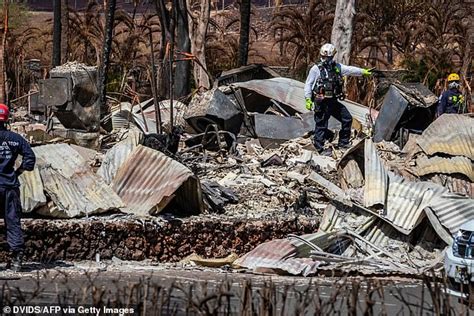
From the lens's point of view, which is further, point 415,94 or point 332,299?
point 415,94

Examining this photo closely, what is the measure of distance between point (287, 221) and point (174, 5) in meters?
13.4

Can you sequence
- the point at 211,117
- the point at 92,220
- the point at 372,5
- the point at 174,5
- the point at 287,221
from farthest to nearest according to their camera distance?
the point at 372,5, the point at 174,5, the point at 211,117, the point at 287,221, the point at 92,220

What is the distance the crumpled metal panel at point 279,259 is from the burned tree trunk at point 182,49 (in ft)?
41.0

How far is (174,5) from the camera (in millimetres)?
24766

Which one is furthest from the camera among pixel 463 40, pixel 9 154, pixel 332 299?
pixel 463 40

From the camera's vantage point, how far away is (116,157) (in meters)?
13.0

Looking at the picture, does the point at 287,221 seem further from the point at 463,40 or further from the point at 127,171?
the point at 463,40

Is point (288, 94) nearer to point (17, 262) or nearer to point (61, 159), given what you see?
point (61, 159)

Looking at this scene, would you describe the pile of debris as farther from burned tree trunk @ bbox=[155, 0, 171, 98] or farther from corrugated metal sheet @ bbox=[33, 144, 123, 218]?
burned tree trunk @ bbox=[155, 0, 171, 98]

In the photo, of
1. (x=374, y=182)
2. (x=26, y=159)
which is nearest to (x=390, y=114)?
(x=374, y=182)

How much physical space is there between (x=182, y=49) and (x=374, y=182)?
42.3 feet

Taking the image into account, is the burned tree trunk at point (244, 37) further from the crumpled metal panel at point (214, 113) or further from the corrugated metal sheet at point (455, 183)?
the corrugated metal sheet at point (455, 183)

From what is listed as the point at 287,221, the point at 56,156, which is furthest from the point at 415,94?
the point at 56,156

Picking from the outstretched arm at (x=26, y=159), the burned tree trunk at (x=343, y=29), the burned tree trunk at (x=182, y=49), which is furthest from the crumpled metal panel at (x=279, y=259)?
the burned tree trunk at (x=182, y=49)
